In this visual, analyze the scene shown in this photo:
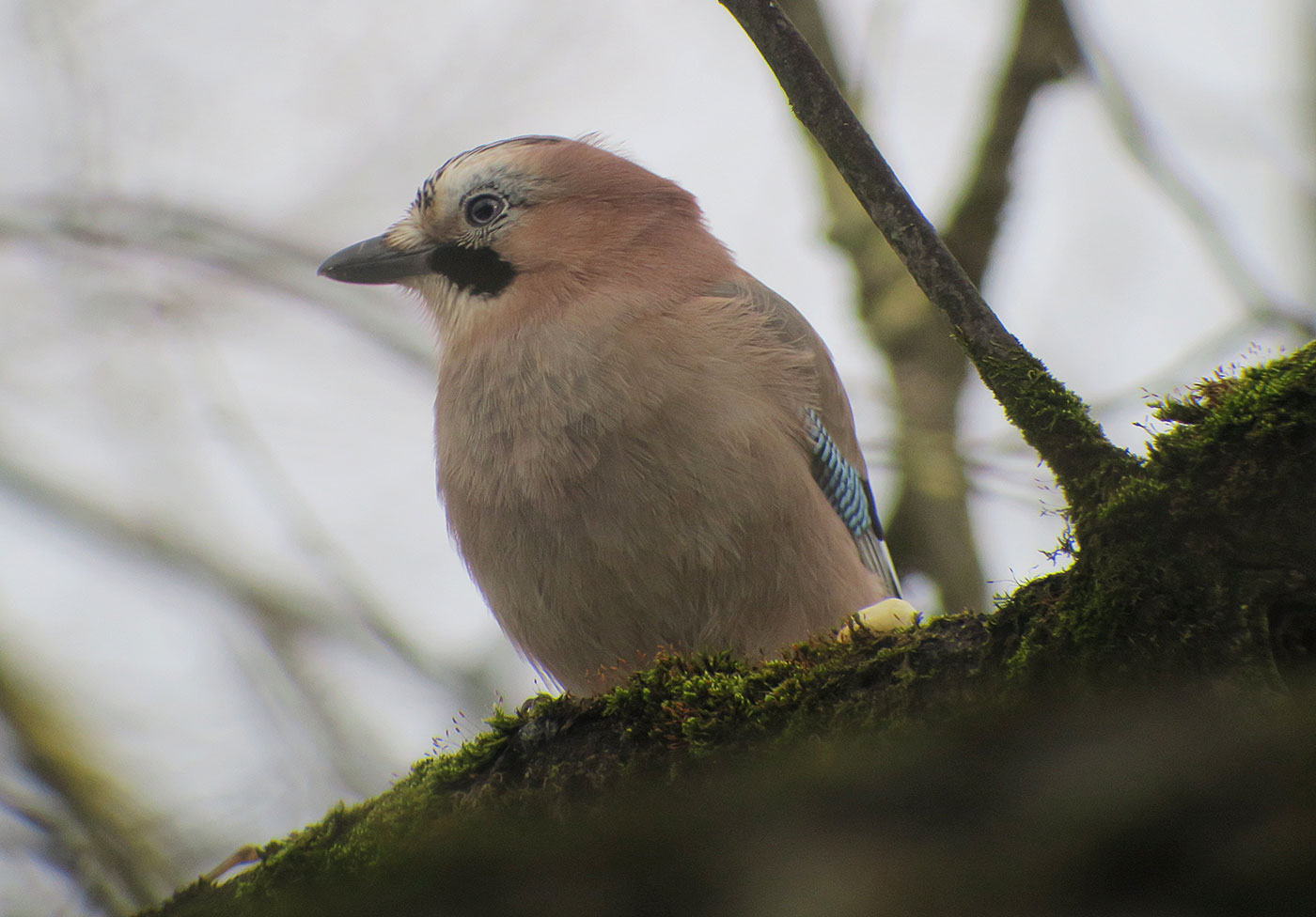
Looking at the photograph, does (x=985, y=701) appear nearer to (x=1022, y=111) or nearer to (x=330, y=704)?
(x=1022, y=111)

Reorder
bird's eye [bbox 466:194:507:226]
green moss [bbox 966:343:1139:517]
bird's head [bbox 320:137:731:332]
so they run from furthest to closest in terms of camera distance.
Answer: bird's eye [bbox 466:194:507:226] < bird's head [bbox 320:137:731:332] < green moss [bbox 966:343:1139:517]

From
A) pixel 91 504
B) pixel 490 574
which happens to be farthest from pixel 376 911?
pixel 91 504

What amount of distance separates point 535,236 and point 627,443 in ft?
4.35

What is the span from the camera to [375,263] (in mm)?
4871

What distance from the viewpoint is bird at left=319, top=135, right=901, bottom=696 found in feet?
11.6

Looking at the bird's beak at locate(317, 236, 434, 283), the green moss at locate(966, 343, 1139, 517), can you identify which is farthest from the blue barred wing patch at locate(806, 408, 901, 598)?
the green moss at locate(966, 343, 1139, 517)

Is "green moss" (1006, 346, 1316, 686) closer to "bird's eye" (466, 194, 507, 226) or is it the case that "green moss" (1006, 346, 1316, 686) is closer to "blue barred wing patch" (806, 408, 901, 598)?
"blue barred wing patch" (806, 408, 901, 598)

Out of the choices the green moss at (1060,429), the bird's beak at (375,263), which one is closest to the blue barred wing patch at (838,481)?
the bird's beak at (375,263)

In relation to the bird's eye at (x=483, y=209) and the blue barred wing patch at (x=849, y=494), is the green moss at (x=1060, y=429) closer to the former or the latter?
the blue barred wing patch at (x=849, y=494)

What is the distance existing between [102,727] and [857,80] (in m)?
5.29

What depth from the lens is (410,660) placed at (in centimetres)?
633

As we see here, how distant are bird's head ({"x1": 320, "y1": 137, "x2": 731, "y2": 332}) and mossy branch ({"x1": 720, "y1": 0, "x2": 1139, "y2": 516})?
1789mm

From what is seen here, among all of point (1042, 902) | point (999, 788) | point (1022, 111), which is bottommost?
point (1042, 902)

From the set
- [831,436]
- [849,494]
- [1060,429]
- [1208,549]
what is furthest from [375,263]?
[1208,549]
